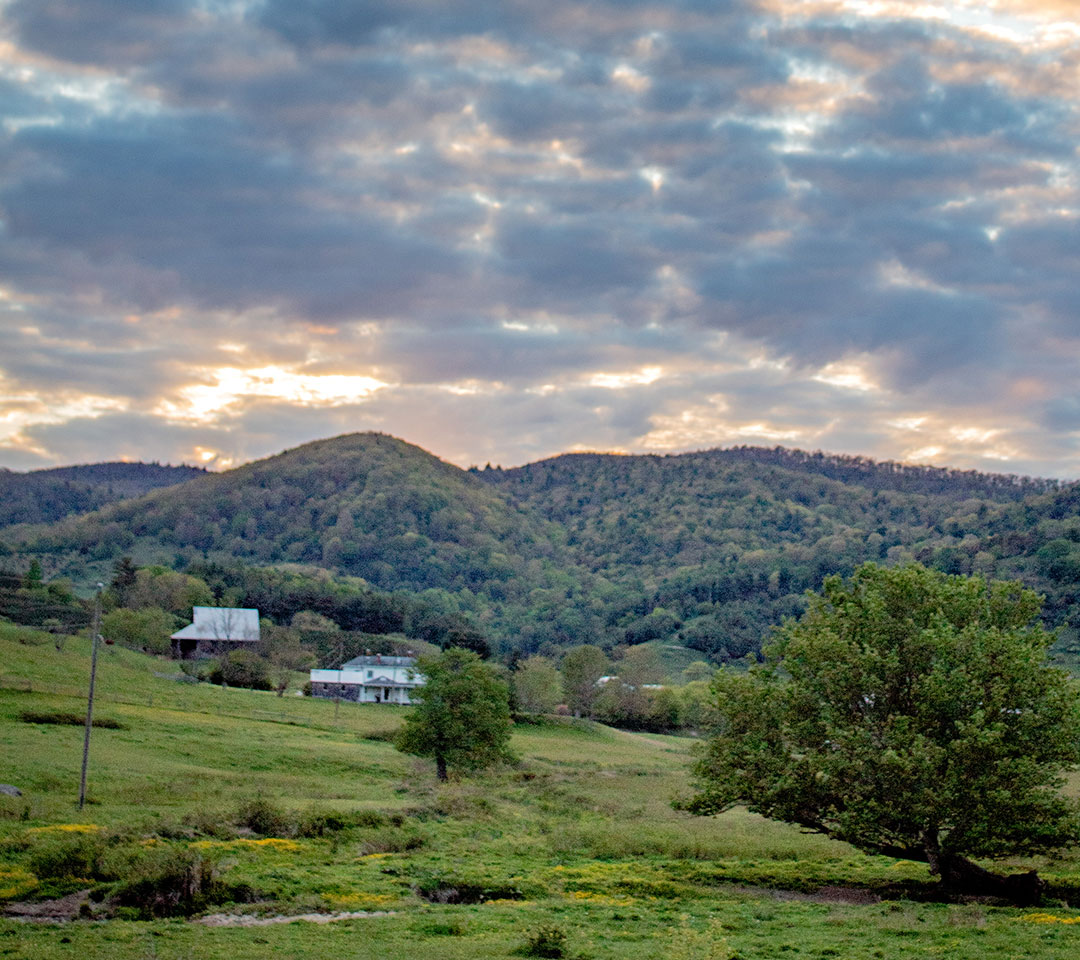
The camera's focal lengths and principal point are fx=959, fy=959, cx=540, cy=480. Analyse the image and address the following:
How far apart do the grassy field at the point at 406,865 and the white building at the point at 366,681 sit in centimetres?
5602

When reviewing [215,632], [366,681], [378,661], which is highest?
[215,632]

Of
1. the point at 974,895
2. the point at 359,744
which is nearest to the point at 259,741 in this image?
the point at 359,744

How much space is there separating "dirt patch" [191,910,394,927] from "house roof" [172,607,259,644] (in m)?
118

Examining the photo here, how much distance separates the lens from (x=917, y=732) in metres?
31.6

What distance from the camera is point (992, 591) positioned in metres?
34.0

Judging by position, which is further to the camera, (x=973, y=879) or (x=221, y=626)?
(x=221, y=626)

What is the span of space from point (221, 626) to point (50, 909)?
12061 centimetres

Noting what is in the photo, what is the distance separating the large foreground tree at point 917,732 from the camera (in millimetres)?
30094

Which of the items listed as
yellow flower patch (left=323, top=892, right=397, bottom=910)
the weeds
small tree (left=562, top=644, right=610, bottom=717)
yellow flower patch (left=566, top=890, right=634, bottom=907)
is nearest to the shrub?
yellow flower patch (left=323, top=892, right=397, bottom=910)

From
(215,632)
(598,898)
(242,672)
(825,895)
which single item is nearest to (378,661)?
(215,632)

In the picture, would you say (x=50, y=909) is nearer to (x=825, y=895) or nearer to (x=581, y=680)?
(x=825, y=895)

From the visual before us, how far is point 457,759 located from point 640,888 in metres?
31.8

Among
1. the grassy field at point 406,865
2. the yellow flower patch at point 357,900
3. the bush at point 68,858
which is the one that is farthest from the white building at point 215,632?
the yellow flower patch at point 357,900

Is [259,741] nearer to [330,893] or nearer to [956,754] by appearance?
[330,893]
